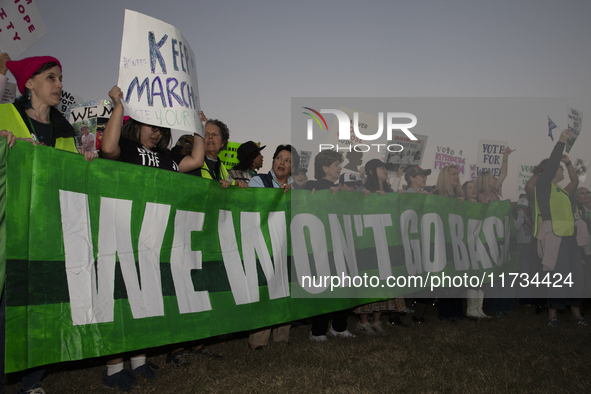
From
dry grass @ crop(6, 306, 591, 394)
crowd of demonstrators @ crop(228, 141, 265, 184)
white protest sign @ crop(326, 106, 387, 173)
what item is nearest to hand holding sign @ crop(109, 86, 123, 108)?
dry grass @ crop(6, 306, 591, 394)

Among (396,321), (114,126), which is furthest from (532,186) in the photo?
(114,126)

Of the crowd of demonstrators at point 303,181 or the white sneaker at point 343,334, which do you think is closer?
the crowd of demonstrators at point 303,181

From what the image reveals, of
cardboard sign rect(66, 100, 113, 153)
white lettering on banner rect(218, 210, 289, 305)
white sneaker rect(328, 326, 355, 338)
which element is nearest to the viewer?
white lettering on banner rect(218, 210, 289, 305)

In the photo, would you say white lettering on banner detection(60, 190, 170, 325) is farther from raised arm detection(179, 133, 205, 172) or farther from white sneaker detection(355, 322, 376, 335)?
white sneaker detection(355, 322, 376, 335)

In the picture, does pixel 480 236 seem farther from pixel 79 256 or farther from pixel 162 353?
pixel 79 256

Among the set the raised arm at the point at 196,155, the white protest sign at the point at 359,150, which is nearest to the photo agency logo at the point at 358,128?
the white protest sign at the point at 359,150

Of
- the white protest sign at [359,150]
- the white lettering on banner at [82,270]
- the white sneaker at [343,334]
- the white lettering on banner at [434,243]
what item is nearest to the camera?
the white lettering on banner at [82,270]

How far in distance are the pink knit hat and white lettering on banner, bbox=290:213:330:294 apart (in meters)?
2.46

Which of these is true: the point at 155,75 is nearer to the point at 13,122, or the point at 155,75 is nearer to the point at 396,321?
the point at 13,122

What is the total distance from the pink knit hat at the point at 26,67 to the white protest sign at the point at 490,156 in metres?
6.23

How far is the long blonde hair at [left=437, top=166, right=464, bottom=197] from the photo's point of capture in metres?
5.84

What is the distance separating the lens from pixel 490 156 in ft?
23.0

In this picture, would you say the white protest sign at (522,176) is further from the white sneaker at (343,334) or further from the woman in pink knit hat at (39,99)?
the woman in pink knit hat at (39,99)

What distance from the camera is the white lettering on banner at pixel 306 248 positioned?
4105 mm
